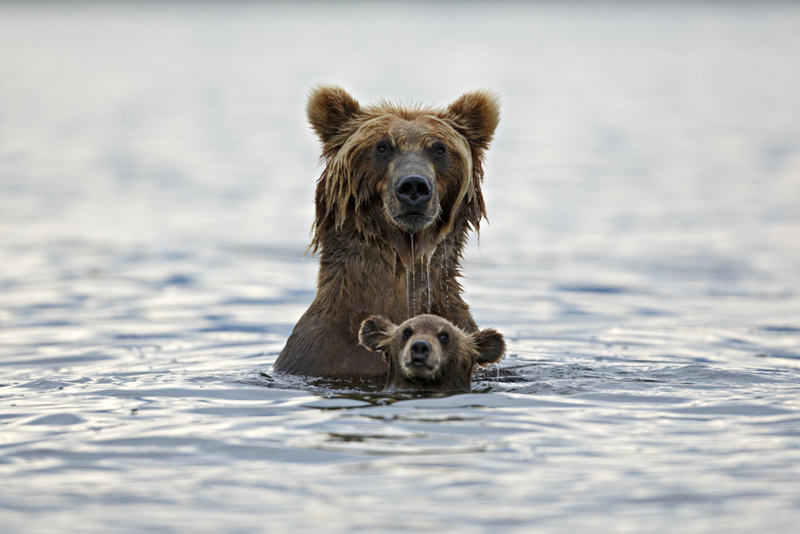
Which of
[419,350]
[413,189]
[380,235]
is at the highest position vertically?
[413,189]

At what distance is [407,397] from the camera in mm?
8109

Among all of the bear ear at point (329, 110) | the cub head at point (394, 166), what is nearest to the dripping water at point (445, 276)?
the cub head at point (394, 166)

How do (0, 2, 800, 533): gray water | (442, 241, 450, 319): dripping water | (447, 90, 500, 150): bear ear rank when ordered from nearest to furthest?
(0, 2, 800, 533): gray water
(442, 241, 450, 319): dripping water
(447, 90, 500, 150): bear ear

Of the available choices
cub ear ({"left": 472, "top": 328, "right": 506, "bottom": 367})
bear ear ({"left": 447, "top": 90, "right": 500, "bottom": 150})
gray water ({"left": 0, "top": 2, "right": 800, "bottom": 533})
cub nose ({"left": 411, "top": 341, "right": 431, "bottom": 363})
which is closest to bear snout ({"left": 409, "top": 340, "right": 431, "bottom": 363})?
cub nose ({"left": 411, "top": 341, "right": 431, "bottom": 363})

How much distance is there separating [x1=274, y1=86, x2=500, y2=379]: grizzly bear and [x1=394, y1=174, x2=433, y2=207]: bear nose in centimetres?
9

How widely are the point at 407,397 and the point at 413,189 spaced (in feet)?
4.97

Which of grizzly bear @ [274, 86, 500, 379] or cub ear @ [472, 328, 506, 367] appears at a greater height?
grizzly bear @ [274, 86, 500, 379]

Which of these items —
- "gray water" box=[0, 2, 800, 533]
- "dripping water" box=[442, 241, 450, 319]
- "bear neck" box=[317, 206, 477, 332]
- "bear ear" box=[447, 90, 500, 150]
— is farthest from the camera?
"bear ear" box=[447, 90, 500, 150]

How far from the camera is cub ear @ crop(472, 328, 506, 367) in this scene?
8.57 meters

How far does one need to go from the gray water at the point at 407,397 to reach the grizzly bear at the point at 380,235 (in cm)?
43

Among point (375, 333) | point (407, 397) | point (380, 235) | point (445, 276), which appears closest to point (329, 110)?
point (380, 235)

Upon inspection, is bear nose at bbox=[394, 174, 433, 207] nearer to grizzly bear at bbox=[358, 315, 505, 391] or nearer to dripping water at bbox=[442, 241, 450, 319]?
dripping water at bbox=[442, 241, 450, 319]

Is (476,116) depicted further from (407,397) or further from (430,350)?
(407,397)

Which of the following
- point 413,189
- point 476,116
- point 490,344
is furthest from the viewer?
point 476,116
